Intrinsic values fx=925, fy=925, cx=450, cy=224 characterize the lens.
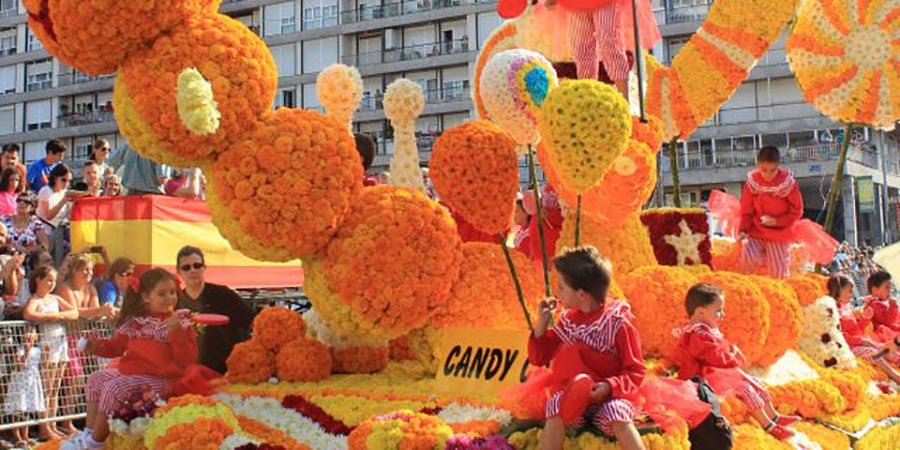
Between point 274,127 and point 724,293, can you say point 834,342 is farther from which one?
point 274,127

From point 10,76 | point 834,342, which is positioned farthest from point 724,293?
point 10,76

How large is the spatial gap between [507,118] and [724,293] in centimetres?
158

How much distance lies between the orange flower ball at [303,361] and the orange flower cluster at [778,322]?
2.47 metres

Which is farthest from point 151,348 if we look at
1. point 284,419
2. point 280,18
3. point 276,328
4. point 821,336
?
point 280,18

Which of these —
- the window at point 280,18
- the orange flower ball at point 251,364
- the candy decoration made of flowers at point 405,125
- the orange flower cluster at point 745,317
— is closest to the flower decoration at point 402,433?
the orange flower ball at point 251,364

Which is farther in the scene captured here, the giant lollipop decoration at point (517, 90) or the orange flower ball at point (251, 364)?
the orange flower ball at point (251, 364)

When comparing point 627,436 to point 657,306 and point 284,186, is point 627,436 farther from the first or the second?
point 284,186

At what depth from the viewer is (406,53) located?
124 ft

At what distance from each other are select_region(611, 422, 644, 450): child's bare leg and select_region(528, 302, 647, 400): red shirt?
0.43 feet

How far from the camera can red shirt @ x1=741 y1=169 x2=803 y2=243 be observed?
6645 millimetres

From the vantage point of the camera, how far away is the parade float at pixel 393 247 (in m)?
4.11

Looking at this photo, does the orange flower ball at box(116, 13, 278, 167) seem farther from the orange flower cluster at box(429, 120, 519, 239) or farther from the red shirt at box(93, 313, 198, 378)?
the red shirt at box(93, 313, 198, 378)

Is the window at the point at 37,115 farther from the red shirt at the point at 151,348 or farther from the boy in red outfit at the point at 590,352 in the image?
the boy in red outfit at the point at 590,352

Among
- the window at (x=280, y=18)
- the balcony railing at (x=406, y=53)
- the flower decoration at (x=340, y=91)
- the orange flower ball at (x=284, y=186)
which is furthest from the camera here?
the window at (x=280, y=18)
